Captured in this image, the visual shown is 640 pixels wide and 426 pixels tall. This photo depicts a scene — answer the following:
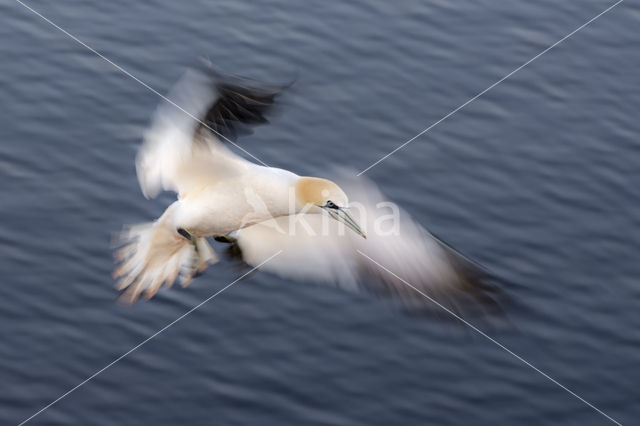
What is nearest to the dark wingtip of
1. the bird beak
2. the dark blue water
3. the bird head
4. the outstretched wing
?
the outstretched wing

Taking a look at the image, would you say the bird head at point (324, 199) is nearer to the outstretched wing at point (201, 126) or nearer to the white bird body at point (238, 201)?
the white bird body at point (238, 201)

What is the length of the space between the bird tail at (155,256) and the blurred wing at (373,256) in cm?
44

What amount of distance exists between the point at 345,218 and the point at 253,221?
0.80m

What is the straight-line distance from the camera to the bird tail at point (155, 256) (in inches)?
410

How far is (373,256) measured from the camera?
1008 centimetres

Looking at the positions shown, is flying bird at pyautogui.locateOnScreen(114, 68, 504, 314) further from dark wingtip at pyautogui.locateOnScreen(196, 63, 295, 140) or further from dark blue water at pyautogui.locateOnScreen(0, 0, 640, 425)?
dark blue water at pyautogui.locateOnScreen(0, 0, 640, 425)

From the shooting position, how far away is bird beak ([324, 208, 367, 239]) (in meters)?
9.48

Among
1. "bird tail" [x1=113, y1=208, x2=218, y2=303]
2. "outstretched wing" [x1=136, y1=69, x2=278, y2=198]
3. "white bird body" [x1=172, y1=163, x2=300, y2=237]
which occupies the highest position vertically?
"outstretched wing" [x1=136, y1=69, x2=278, y2=198]

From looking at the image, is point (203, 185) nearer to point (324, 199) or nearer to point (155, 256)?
point (155, 256)

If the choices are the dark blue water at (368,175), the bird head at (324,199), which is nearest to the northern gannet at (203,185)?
the bird head at (324,199)

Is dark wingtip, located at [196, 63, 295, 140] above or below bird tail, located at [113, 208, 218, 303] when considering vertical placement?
above

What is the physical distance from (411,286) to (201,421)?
1968 millimetres

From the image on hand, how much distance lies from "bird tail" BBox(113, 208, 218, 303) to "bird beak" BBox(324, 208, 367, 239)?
1418mm

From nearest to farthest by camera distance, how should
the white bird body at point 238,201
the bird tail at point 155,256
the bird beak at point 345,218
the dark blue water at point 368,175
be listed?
the bird beak at point 345,218, the white bird body at point 238,201, the dark blue water at point 368,175, the bird tail at point 155,256
